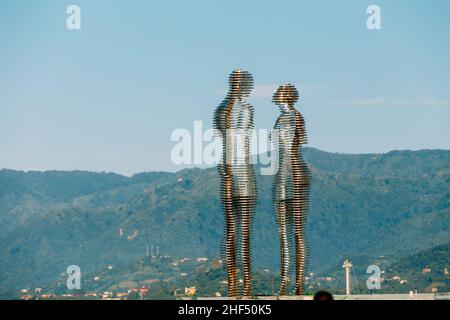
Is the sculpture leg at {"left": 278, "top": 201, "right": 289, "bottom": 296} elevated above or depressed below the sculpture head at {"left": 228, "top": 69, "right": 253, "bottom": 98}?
below

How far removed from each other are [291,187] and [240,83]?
5.22m

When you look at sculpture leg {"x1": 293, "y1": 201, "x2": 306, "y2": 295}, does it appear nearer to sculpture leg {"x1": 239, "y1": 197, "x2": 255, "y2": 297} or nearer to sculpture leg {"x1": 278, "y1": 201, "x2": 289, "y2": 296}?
sculpture leg {"x1": 278, "y1": 201, "x2": 289, "y2": 296}

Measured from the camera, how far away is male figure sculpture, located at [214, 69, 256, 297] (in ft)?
162

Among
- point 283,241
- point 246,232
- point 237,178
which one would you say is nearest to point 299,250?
point 283,241

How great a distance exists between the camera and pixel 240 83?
5031 centimetres

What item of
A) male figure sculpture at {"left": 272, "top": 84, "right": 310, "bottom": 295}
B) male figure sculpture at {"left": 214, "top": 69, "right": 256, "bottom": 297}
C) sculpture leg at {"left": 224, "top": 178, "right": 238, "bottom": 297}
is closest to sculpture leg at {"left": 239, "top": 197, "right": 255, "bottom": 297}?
male figure sculpture at {"left": 214, "top": 69, "right": 256, "bottom": 297}

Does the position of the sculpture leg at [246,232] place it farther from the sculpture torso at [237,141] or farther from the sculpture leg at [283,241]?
the sculpture leg at [283,241]

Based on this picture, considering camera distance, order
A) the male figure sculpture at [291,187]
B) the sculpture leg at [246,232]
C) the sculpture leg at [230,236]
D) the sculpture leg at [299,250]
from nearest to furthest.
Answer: the sculpture leg at [230,236]
the sculpture leg at [246,232]
the sculpture leg at [299,250]
the male figure sculpture at [291,187]

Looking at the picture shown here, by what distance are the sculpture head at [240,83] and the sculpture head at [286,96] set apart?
52.4 inches

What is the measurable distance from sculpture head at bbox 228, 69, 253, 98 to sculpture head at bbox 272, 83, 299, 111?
133cm

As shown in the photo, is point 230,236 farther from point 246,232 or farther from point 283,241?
point 283,241

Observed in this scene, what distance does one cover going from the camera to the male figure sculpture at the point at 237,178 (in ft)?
162

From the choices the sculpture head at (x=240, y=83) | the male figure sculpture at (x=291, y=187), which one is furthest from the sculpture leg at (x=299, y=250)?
the sculpture head at (x=240, y=83)
